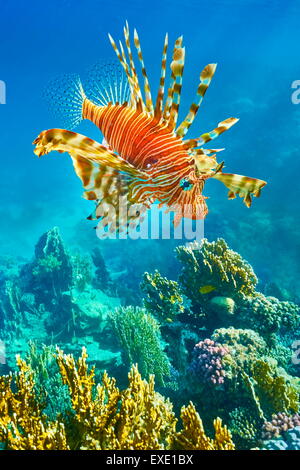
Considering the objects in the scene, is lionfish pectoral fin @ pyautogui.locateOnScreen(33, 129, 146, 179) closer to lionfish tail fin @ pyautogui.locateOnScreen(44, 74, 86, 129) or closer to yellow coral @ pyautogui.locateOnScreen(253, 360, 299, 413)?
lionfish tail fin @ pyautogui.locateOnScreen(44, 74, 86, 129)

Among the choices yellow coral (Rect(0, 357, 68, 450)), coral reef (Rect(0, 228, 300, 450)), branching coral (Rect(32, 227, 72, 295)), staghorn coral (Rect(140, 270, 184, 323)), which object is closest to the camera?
yellow coral (Rect(0, 357, 68, 450))

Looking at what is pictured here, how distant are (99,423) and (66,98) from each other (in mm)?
3481

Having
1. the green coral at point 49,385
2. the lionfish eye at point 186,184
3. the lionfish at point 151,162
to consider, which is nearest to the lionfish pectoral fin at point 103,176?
the lionfish at point 151,162

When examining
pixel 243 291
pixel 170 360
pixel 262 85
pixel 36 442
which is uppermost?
pixel 262 85

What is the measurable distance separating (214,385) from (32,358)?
366 centimetres

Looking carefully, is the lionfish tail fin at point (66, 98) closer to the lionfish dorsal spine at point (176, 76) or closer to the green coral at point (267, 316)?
the lionfish dorsal spine at point (176, 76)

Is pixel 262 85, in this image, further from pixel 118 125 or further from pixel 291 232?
pixel 118 125

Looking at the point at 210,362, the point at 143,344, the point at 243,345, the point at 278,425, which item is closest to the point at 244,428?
the point at 278,425

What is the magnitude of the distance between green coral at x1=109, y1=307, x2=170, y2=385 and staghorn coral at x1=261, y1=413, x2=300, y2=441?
1.98m

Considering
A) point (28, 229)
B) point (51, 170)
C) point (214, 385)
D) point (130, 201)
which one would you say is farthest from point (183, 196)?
point (51, 170)

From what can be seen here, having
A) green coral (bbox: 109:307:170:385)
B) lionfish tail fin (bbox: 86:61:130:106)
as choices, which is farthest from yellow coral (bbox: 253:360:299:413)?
lionfish tail fin (bbox: 86:61:130:106)

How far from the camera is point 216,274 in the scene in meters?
5.02

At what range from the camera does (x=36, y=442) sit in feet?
6.50

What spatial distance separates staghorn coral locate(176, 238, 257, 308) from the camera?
4.91 m
